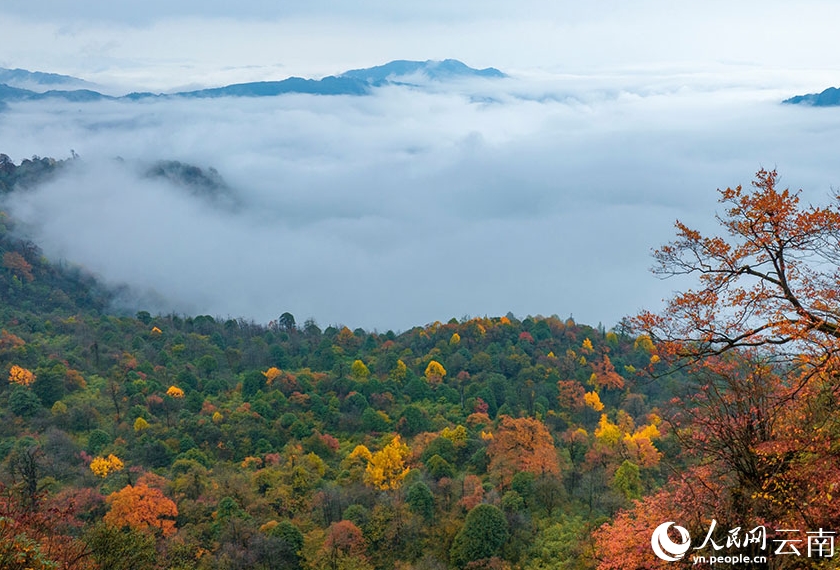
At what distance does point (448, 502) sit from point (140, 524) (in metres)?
13.2

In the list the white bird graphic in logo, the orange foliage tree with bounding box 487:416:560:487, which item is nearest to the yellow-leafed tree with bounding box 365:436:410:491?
the orange foliage tree with bounding box 487:416:560:487

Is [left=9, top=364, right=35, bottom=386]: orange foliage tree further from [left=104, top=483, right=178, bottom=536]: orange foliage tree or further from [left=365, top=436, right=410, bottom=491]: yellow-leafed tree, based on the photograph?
[left=365, top=436, right=410, bottom=491]: yellow-leafed tree

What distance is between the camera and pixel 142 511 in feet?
87.8

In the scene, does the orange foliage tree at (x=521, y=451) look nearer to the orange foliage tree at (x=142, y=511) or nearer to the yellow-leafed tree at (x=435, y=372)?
the orange foliage tree at (x=142, y=511)

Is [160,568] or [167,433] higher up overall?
[160,568]

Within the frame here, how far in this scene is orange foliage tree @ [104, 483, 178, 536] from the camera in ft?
86.2

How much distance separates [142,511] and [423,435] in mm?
18365

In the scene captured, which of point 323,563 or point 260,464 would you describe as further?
point 260,464

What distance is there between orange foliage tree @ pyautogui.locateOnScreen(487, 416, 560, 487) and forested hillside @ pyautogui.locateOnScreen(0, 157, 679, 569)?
0.11 meters

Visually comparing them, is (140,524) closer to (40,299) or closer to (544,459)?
(544,459)

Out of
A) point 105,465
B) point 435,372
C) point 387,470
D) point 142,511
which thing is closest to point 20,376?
point 105,465

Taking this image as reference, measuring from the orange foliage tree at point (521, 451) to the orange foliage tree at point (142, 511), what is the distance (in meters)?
15.1

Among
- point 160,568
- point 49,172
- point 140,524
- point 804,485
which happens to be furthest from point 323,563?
point 49,172

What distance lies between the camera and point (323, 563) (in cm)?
2442
